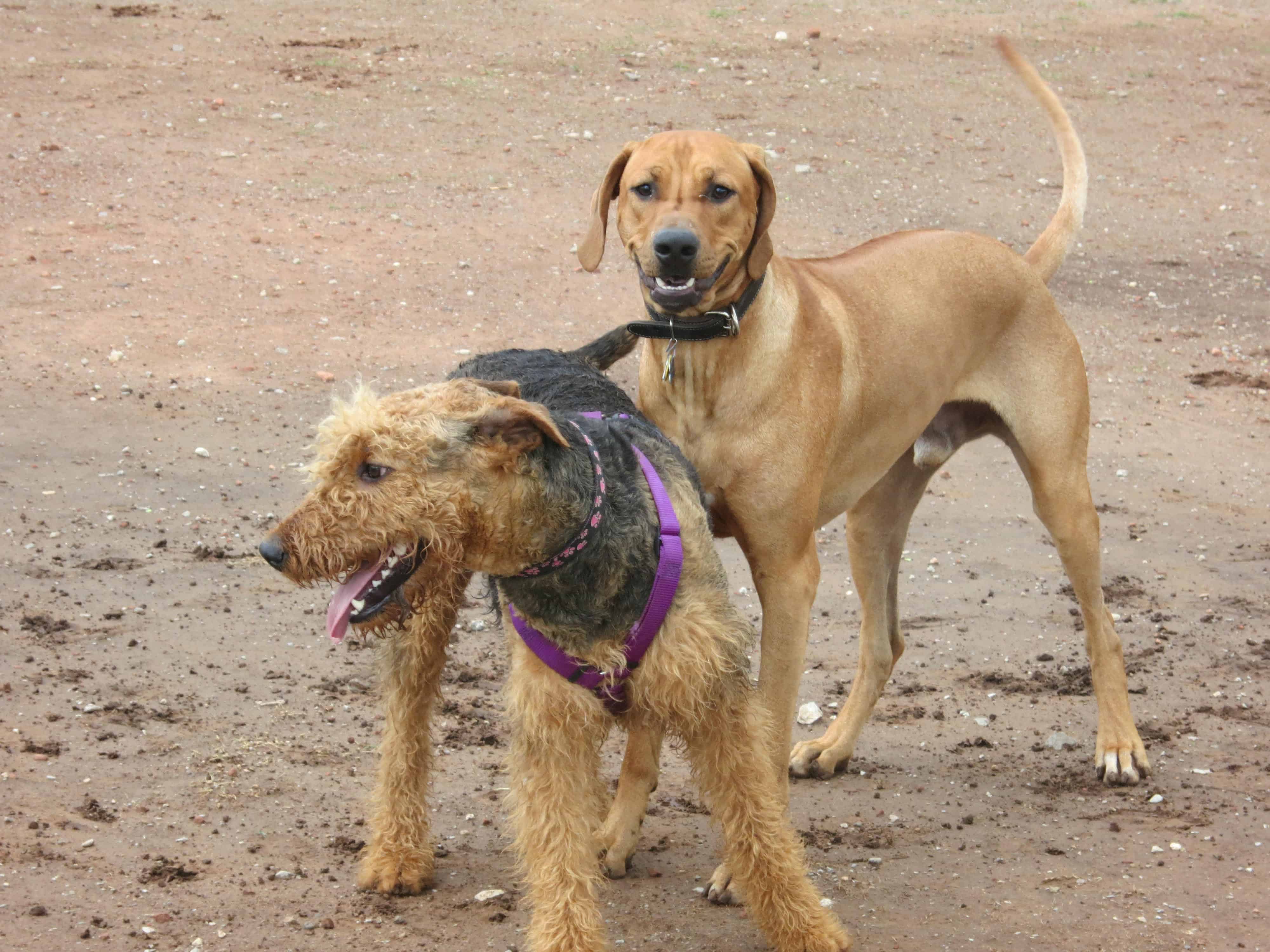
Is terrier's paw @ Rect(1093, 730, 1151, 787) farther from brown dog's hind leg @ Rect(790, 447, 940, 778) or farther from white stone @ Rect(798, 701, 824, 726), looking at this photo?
white stone @ Rect(798, 701, 824, 726)

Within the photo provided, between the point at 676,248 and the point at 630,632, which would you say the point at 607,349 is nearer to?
the point at 676,248

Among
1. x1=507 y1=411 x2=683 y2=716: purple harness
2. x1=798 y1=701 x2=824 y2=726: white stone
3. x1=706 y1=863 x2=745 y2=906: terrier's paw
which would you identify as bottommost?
x1=798 y1=701 x2=824 y2=726: white stone

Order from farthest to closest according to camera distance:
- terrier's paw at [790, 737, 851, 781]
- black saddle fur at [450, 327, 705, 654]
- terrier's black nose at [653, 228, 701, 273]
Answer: terrier's paw at [790, 737, 851, 781]
terrier's black nose at [653, 228, 701, 273]
black saddle fur at [450, 327, 705, 654]

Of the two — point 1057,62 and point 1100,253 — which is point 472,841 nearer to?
point 1100,253

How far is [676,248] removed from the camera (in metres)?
3.69

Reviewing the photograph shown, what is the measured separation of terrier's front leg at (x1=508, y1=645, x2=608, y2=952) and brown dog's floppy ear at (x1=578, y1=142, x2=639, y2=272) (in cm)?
142

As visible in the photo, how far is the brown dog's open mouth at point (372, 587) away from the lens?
303 centimetres

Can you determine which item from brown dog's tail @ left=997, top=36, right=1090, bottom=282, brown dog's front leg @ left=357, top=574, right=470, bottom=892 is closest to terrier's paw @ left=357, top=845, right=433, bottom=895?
brown dog's front leg @ left=357, top=574, right=470, bottom=892

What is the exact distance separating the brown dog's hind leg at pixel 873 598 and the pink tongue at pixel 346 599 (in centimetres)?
233

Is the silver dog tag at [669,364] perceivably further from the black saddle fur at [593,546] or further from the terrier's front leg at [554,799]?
the terrier's front leg at [554,799]

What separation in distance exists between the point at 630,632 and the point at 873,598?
201 cm

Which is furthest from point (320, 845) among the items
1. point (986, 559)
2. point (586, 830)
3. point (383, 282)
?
point (383, 282)

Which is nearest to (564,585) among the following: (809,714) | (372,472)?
(372,472)

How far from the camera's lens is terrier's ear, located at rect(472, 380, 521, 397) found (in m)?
3.27
